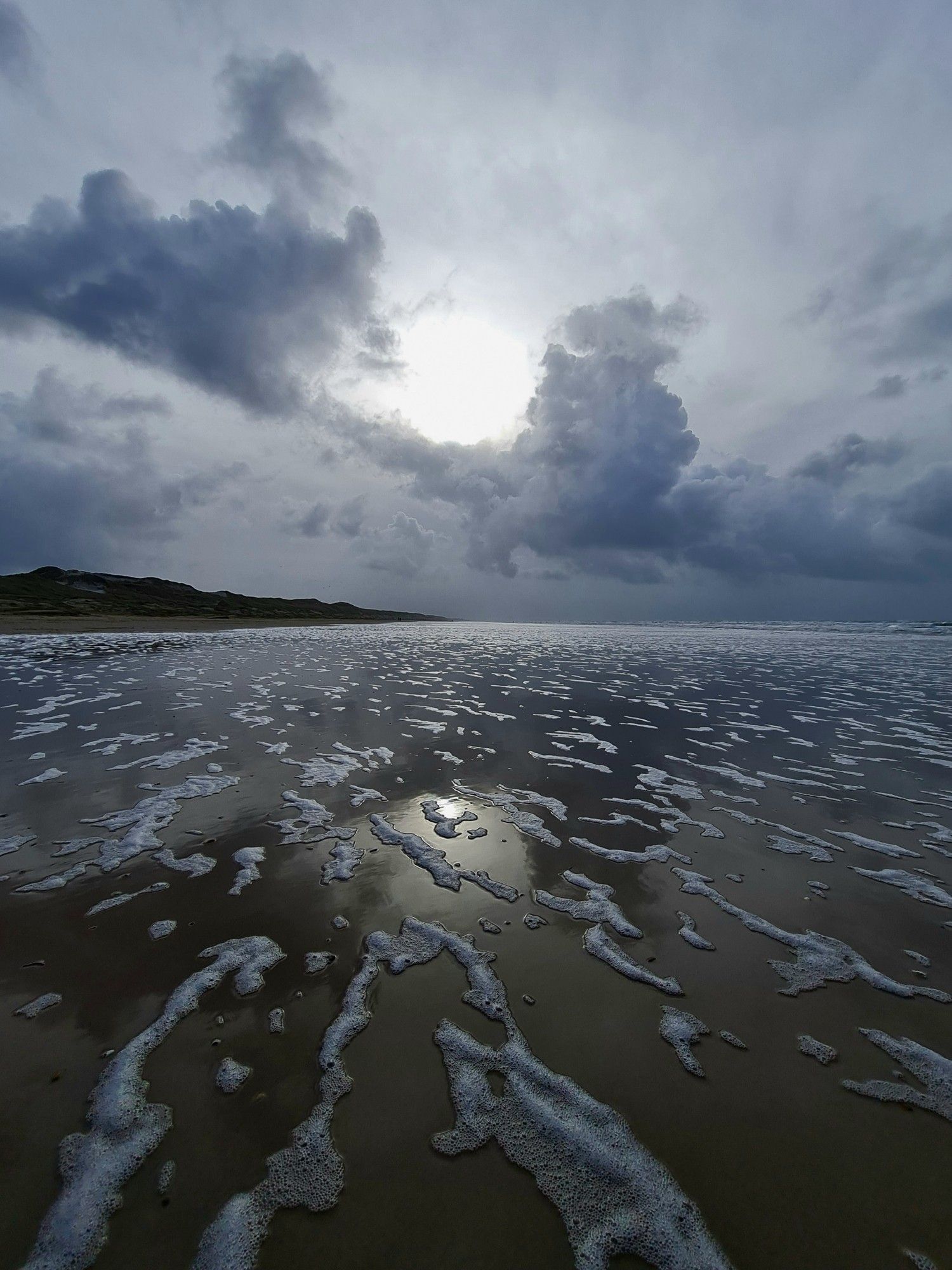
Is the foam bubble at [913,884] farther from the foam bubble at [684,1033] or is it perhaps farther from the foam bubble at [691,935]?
the foam bubble at [684,1033]

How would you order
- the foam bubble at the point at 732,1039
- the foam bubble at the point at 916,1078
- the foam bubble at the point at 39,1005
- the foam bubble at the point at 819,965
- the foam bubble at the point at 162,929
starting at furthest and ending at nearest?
the foam bubble at the point at 162,929 < the foam bubble at the point at 819,965 < the foam bubble at the point at 39,1005 < the foam bubble at the point at 732,1039 < the foam bubble at the point at 916,1078

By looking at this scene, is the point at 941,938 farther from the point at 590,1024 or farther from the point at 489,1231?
the point at 489,1231

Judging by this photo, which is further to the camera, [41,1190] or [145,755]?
[145,755]

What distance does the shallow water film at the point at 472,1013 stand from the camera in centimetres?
280

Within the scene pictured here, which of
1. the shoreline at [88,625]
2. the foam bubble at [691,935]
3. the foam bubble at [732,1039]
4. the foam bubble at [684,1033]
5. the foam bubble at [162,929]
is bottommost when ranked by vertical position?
the foam bubble at [691,935]

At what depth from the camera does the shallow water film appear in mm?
2801

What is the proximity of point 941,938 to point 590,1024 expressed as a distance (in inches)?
162

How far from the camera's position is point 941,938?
5258 millimetres

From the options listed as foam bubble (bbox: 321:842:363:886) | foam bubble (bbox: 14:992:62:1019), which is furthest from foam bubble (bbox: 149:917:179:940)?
foam bubble (bbox: 321:842:363:886)

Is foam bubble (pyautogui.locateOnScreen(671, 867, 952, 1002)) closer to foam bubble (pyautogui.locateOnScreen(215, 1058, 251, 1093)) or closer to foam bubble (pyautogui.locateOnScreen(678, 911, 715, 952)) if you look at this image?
foam bubble (pyautogui.locateOnScreen(678, 911, 715, 952))

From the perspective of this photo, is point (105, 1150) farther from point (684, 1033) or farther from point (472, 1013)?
point (684, 1033)

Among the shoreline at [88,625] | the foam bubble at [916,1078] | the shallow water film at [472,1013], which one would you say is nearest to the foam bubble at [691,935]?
the shallow water film at [472,1013]

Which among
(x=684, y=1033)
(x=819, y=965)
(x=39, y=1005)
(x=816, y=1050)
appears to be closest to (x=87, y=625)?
(x=39, y=1005)

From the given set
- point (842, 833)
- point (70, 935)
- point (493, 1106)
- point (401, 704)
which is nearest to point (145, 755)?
point (70, 935)
